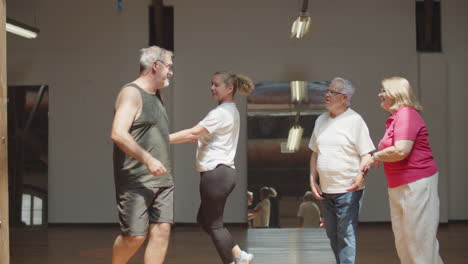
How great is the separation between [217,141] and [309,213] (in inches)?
190

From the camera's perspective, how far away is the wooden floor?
6352 millimetres

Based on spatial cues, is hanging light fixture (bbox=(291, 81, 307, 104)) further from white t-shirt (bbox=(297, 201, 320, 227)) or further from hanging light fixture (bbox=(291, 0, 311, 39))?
white t-shirt (bbox=(297, 201, 320, 227))

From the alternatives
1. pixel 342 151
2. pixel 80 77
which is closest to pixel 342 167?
pixel 342 151

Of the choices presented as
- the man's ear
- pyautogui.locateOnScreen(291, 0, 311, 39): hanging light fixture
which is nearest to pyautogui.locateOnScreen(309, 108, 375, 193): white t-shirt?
the man's ear

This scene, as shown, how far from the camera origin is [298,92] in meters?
9.45

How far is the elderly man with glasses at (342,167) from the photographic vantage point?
4484 millimetres

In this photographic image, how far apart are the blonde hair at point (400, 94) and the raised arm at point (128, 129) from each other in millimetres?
1604

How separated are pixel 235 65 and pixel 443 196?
3540 millimetres

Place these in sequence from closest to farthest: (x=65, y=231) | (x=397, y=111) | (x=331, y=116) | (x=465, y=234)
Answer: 1. (x=397, y=111)
2. (x=331, y=116)
3. (x=465, y=234)
4. (x=65, y=231)

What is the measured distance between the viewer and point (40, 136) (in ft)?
32.2

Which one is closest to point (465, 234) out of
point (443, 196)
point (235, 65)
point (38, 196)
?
point (443, 196)

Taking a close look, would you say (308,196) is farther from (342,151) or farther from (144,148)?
(144,148)

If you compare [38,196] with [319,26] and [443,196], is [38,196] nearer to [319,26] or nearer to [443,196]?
[319,26]

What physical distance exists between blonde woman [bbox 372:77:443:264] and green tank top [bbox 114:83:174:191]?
4.57 ft
